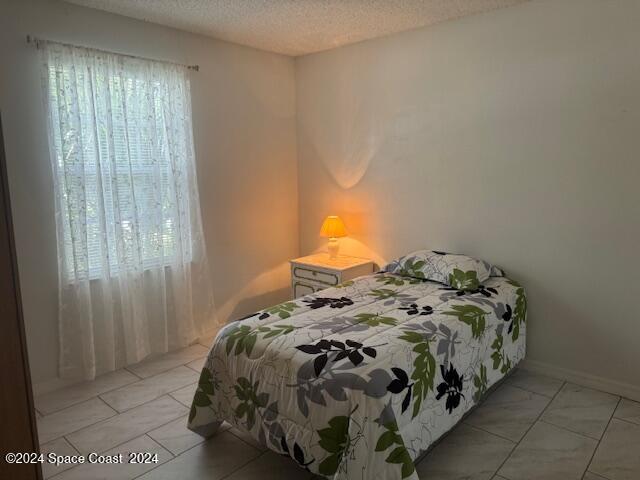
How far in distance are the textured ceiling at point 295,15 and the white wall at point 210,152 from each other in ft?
0.57

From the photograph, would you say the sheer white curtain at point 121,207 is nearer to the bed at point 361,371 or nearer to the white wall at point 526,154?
the bed at point 361,371

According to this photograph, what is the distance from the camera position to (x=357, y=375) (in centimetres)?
184

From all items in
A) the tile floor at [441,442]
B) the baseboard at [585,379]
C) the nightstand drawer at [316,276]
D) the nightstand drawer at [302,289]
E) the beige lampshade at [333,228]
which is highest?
the beige lampshade at [333,228]

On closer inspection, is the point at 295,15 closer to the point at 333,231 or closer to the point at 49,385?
the point at 333,231

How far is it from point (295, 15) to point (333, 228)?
5.32 feet

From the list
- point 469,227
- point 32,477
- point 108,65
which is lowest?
point 32,477

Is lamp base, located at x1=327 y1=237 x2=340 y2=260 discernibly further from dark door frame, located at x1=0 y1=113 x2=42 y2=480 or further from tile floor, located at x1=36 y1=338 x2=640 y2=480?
dark door frame, located at x1=0 y1=113 x2=42 y2=480

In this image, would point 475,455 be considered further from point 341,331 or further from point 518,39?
point 518,39

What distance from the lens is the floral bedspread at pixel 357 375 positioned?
5.86 ft

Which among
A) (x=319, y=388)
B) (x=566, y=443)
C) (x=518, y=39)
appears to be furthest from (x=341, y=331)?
(x=518, y=39)

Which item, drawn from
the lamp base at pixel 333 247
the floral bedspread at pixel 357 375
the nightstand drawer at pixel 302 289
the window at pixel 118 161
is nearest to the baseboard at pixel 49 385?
the window at pixel 118 161

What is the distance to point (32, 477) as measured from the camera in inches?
71.7

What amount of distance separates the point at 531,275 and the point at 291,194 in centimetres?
222

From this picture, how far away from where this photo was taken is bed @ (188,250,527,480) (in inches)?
70.4
